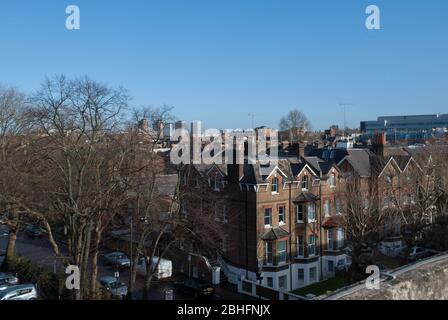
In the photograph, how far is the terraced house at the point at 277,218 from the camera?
108ft

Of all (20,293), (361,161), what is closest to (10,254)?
(20,293)

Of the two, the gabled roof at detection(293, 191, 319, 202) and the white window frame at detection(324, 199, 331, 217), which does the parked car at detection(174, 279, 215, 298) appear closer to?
the gabled roof at detection(293, 191, 319, 202)

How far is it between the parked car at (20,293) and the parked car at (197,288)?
8855 mm

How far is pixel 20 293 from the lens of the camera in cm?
2492

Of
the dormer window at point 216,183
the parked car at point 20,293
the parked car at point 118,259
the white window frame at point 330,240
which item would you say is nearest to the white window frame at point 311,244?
the white window frame at point 330,240

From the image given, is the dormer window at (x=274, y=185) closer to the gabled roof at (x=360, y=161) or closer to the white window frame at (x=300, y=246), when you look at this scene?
the white window frame at (x=300, y=246)

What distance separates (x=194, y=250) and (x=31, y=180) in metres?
14.0

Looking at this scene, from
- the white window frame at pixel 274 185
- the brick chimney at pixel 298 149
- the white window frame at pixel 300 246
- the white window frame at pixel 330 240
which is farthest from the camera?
the brick chimney at pixel 298 149

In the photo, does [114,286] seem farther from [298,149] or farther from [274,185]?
[298,149]

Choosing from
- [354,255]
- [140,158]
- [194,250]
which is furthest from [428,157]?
[140,158]

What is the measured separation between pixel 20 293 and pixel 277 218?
17.6 metres

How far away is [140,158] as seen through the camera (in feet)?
92.1

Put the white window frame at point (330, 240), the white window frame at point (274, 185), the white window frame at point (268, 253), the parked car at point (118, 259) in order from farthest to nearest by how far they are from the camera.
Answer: the white window frame at point (330, 240)
the parked car at point (118, 259)
the white window frame at point (274, 185)
the white window frame at point (268, 253)
